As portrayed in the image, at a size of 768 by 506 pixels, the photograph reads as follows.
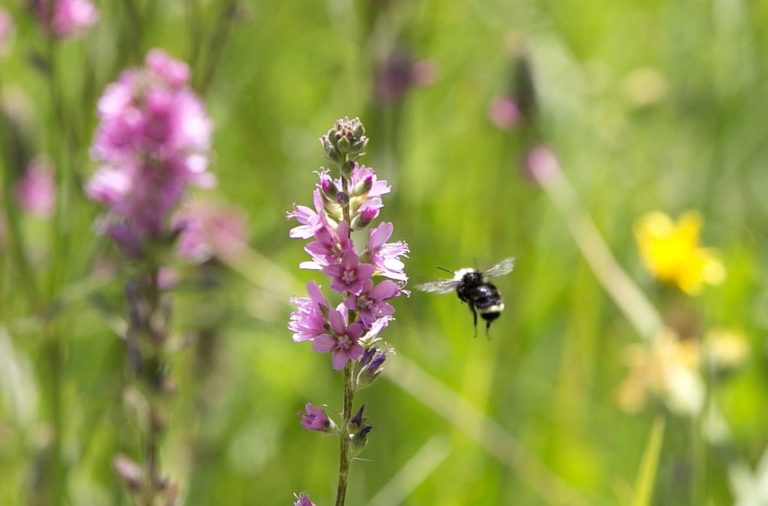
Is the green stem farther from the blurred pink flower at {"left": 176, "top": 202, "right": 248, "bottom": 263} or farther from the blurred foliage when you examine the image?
the blurred pink flower at {"left": 176, "top": 202, "right": 248, "bottom": 263}

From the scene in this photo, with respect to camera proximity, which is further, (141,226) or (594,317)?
(594,317)

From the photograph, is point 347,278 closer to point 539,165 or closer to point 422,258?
point 539,165

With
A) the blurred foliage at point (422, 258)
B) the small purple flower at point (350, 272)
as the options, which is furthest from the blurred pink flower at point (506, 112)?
the small purple flower at point (350, 272)

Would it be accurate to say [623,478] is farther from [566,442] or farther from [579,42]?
[579,42]

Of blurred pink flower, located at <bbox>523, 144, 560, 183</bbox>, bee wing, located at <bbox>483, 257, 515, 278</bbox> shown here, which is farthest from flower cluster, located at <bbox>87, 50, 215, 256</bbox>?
blurred pink flower, located at <bbox>523, 144, 560, 183</bbox>

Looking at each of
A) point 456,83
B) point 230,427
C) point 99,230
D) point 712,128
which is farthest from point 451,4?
point 99,230

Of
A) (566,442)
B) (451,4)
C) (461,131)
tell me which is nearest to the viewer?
(566,442)

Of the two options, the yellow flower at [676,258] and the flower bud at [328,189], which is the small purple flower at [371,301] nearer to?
the flower bud at [328,189]
